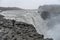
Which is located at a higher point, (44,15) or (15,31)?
(15,31)


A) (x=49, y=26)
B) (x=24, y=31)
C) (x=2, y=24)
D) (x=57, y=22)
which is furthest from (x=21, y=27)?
(x=57, y=22)

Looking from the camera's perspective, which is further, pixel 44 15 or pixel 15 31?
pixel 44 15

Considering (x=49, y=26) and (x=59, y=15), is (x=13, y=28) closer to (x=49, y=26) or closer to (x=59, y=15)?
(x=49, y=26)

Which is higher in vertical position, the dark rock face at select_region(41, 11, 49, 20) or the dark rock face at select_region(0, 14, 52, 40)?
the dark rock face at select_region(0, 14, 52, 40)

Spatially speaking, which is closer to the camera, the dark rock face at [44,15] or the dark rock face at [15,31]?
the dark rock face at [15,31]

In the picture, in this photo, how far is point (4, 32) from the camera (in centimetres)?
1166

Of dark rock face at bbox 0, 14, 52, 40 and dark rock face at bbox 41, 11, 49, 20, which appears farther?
dark rock face at bbox 41, 11, 49, 20

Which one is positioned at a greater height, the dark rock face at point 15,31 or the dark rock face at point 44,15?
the dark rock face at point 15,31

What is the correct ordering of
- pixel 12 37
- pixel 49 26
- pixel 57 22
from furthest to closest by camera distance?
pixel 57 22 → pixel 49 26 → pixel 12 37

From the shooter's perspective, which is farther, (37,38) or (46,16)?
(46,16)

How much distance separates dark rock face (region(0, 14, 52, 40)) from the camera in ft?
37.8

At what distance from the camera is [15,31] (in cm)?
1236

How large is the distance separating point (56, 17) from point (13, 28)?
959 inches

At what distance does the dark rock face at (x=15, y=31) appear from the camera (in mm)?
11508
